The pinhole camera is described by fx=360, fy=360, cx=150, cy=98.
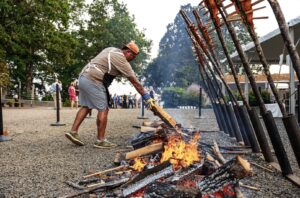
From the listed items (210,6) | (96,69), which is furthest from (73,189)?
(96,69)

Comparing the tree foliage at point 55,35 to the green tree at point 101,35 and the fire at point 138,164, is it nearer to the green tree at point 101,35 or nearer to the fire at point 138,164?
the green tree at point 101,35

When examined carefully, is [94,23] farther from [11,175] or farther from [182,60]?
[11,175]

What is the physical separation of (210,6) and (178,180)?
236 centimetres

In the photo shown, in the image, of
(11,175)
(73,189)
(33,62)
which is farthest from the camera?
(33,62)

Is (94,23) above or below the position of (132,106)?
above

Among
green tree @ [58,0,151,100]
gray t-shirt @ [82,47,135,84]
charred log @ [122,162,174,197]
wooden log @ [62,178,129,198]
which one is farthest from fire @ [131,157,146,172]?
green tree @ [58,0,151,100]

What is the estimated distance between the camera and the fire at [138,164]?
13.7 feet

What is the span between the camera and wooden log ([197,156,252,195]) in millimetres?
2898

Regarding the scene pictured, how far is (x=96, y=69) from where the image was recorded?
654cm

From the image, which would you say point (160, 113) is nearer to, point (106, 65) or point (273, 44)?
point (106, 65)

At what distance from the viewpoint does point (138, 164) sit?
4.32m

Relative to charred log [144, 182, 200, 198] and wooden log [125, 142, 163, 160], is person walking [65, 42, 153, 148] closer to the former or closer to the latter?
wooden log [125, 142, 163, 160]

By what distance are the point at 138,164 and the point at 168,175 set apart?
1.15 m

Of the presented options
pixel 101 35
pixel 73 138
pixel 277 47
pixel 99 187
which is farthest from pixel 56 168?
pixel 101 35
